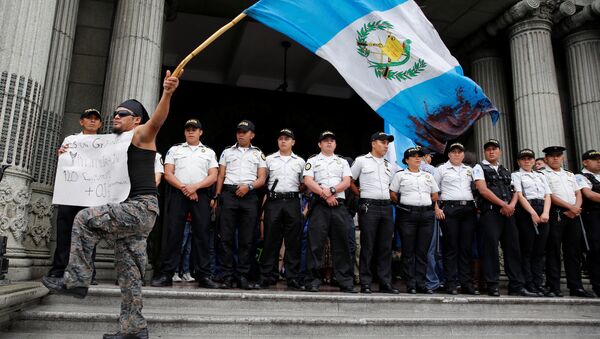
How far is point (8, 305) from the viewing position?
3451 mm

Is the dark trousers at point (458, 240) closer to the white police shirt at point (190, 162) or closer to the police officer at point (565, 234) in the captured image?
the police officer at point (565, 234)

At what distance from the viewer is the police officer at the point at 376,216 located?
18.4 feet

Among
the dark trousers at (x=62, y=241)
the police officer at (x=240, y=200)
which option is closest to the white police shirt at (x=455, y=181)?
the police officer at (x=240, y=200)

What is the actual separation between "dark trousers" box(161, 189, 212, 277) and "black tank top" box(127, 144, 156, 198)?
87.1 inches

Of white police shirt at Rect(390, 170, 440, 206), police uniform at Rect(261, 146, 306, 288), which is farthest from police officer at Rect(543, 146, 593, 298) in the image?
police uniform at Rect(261, 146, 306, 288)

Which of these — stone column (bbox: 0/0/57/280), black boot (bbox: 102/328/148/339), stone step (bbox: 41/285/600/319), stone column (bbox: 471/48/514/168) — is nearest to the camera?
black boot (bbox: 102/328/148/339)

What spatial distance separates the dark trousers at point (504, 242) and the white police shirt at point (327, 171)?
203 cm

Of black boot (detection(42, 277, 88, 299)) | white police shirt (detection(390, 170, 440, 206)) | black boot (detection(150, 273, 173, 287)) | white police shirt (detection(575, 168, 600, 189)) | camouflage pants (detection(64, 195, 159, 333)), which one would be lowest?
black boot (detection(150, 273, 173, 287))

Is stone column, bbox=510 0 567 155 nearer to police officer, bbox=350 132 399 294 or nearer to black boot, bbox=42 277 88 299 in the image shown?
police officer, bbox=350 132 399 294

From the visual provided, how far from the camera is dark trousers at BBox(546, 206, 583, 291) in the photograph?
6285 mm

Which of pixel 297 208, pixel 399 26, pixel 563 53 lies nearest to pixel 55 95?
pixel 297 208

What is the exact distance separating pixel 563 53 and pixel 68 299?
11.0 metres

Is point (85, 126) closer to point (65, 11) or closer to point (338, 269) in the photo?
point (65, 11)

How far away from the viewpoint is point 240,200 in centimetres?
568
